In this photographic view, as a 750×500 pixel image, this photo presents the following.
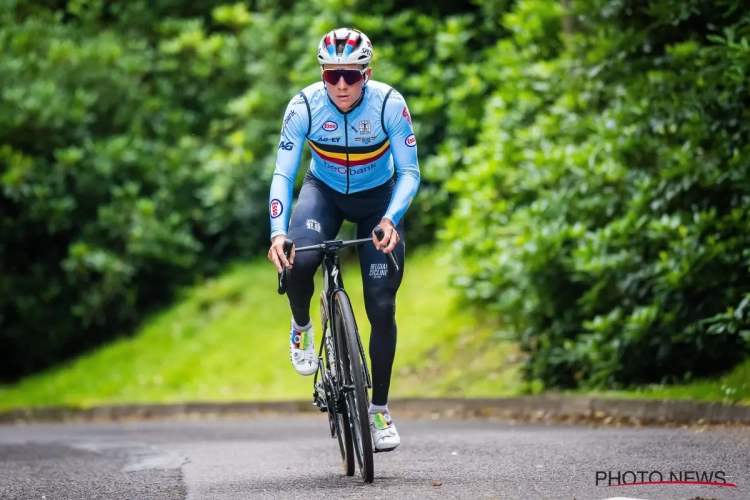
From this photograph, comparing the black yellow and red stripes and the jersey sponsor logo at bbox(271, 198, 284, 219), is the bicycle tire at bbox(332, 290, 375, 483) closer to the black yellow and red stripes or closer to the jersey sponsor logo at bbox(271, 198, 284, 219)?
the jersey sponsor logo at bbox(271, 198, 284, 219)

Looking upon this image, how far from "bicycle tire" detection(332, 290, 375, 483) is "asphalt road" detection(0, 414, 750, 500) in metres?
0.16

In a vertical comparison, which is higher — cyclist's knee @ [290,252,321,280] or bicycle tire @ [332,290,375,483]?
cyclist's knee @ [290,252,321,280]

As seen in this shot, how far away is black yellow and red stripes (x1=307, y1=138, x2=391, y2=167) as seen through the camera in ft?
24.7

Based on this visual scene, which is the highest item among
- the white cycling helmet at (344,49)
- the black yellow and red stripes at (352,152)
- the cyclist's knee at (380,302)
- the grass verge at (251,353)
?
the white cycling helmet at (344,49)

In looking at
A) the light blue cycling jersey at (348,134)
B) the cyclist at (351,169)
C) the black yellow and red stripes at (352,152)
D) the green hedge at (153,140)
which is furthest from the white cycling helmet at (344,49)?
the green hedge at (153,140)

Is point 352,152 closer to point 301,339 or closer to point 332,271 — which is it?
point 332,271

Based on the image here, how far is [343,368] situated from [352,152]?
129 centimetres

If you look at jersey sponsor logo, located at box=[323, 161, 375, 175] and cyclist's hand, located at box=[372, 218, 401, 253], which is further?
jersey sponsor logo, located at box=[323, 161, 375, 175]

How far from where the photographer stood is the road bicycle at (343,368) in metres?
6.86

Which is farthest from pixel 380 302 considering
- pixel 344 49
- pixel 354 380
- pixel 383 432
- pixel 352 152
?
pixel 344 49

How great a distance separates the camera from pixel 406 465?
7.89 m

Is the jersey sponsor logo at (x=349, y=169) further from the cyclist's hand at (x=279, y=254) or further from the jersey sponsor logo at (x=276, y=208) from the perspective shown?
the cyclist's hand at (x=279, y=254)

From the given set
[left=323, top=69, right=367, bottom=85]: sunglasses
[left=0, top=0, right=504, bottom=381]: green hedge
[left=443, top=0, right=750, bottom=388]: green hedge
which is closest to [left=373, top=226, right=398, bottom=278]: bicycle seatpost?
[left=323, top=69, right=367, bottom=85]: sunglasses

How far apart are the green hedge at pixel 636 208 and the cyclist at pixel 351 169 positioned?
166 inches
